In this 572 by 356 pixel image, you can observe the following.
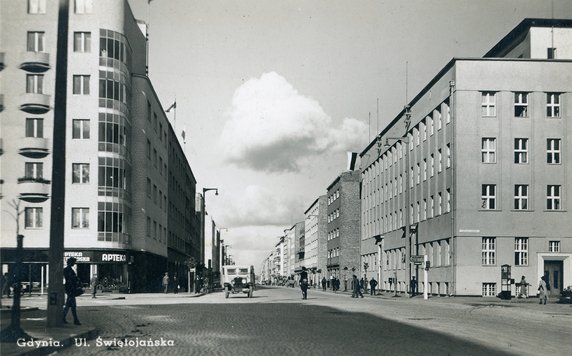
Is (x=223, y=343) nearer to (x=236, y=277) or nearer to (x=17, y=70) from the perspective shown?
(x=236, y=277)

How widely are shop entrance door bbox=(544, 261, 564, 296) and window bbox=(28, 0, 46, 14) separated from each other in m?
40.7

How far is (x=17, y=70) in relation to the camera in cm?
5175

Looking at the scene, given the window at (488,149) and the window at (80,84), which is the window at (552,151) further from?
the window at (80,84)

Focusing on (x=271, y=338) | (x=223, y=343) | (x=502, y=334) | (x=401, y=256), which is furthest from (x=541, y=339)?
(x=401, y=256)

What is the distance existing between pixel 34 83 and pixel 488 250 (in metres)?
34.8

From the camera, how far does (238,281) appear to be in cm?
5097

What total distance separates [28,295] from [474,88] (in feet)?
116

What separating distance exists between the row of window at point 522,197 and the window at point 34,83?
32.8 meters

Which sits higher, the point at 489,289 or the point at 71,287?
the point at 71,287

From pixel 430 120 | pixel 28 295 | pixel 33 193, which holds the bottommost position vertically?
pixel 28 295

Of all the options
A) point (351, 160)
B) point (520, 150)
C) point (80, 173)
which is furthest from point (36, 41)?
point (351, 160)

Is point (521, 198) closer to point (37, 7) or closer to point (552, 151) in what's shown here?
point (552, 151)

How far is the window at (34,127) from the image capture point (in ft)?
168

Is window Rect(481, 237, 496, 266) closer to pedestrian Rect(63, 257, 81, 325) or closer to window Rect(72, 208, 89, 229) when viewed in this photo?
window Rect(72, 208, 89, 229)
